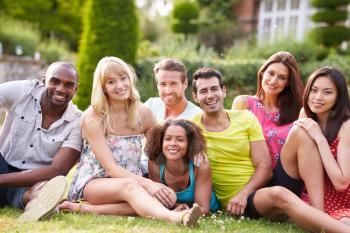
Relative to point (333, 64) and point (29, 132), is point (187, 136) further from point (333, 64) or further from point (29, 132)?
point (333, 64)

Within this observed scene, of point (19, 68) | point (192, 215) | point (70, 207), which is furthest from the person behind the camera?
point (19, 68)

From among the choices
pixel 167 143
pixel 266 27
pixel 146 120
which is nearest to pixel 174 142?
pixel 167 143

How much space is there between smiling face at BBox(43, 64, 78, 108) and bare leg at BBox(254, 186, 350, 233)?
161 cm

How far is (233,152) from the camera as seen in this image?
448 cm

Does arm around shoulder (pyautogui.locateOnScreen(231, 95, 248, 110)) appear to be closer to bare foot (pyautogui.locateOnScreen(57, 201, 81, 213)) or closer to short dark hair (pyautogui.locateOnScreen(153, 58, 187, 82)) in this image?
short dark hair (pyautogui.locateOnScreen(153, 58, 187, 82))

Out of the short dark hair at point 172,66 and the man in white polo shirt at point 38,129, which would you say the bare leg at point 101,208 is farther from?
the short dark hair at point 172,66

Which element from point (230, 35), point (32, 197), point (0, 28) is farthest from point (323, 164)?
point (230, 35)

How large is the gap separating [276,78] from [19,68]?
11785mm

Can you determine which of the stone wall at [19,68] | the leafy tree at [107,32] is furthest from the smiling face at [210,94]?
the stone wall at [19,68]

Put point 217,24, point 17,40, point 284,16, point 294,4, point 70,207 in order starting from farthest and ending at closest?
1. point 284,16
2. point 294,4
3. point 217,24
4. point 17,40
5. point 70,207

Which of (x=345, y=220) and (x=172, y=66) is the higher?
A: (x=172, y=66)

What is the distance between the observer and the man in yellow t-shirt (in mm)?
4434

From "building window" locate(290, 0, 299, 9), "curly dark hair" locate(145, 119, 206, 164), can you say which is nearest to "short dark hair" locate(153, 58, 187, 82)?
"curly dark hair" locate(145, 119, 206, 164)

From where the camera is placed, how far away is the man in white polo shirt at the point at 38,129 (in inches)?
175
